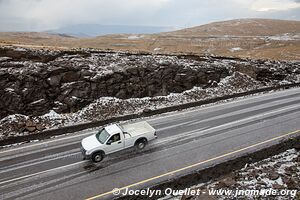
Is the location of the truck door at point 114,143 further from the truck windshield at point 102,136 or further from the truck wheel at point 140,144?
the truck wheel at point 140,144

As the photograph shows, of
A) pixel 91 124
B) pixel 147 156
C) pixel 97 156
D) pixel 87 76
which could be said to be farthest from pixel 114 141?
pixel 87 76

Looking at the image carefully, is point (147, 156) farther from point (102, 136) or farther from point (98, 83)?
point (98, 83)

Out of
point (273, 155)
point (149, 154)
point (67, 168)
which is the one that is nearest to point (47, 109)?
point (67, 168)

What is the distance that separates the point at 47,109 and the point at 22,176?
30.1ft

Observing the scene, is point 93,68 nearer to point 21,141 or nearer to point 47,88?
point 47,88

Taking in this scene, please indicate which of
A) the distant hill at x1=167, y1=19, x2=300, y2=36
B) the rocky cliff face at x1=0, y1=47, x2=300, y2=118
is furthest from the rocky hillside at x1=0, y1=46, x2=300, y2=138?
the distant hill at x1=167, y1=19, x2=300, y2=36

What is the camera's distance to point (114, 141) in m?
17.4

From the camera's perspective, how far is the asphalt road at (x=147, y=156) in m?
14.7

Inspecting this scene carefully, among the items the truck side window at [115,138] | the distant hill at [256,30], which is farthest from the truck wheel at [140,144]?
the distant hill at [256,30]

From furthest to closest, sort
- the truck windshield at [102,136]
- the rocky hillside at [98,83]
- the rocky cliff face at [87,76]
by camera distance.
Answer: the rocky cliff face at [87,76]
the rocky hillside at [98,83]
the truck windshield at [102,136]

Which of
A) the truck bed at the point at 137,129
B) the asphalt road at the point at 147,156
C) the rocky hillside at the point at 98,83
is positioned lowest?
the asphalt road at the point at 147,156

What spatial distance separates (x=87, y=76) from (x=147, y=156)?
12051 mm

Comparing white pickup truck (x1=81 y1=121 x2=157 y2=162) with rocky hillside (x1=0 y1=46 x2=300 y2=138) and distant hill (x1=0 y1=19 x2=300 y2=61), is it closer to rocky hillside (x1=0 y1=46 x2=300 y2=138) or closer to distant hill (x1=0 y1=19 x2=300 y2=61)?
rocky hillside (x1=0 y1=46 x2=300 y2=138)

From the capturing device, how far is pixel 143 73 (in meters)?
29.1
